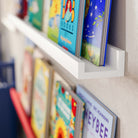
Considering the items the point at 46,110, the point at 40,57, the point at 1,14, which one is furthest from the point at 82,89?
the point at 1,14

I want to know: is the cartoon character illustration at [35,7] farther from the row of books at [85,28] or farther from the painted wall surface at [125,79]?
the painted wall surface at [125,79]

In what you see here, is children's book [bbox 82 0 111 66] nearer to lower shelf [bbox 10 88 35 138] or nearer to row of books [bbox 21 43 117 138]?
row of books [bbox 21 43 117 138]

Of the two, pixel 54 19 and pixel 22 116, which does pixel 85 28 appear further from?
pixel 22 116

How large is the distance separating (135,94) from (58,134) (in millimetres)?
571

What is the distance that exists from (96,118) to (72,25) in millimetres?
341

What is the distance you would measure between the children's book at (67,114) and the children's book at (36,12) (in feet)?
1.20

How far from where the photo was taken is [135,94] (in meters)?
0.64

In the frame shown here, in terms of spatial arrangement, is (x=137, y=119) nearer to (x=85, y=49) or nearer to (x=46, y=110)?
(x=85, y=49)

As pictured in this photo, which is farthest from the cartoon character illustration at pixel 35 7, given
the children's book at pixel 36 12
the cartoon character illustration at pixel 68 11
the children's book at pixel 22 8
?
the cartoon character illustration at pixel 68 11

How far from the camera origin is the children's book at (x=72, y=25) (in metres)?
0.66

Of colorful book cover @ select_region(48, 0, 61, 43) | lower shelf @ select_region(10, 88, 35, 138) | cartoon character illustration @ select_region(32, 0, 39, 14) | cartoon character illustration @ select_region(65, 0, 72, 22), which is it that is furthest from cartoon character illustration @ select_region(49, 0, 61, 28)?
lower shelf @ select_region(10, 88, 35, 138)

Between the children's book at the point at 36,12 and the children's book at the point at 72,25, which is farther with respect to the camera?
the children's book at the point at 36,12

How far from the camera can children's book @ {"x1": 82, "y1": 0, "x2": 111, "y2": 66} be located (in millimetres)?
624

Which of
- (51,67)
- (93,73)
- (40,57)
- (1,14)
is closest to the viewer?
(93,73)
